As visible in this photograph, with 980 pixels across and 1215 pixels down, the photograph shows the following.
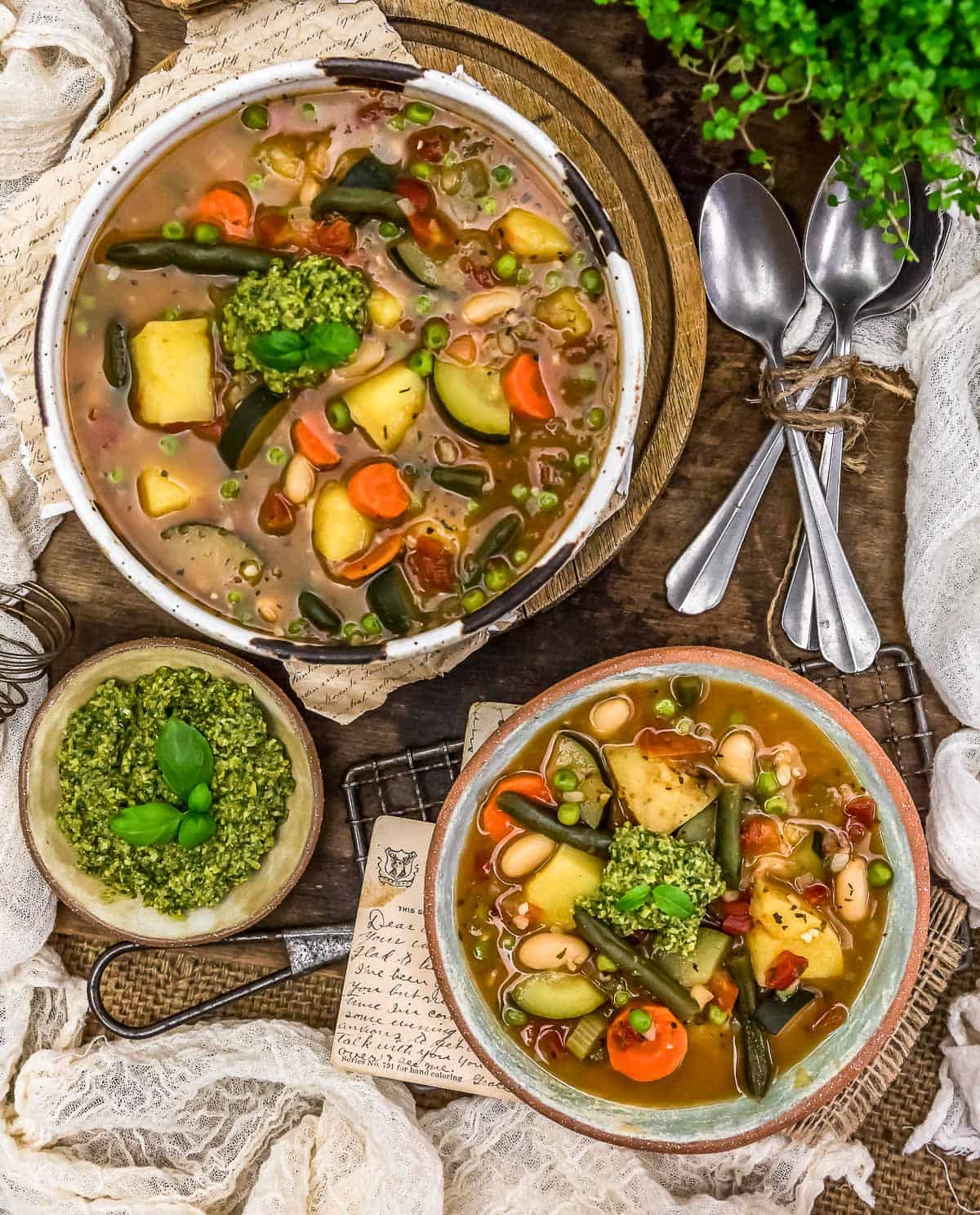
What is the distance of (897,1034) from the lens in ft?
10.8

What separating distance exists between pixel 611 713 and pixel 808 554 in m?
0.75

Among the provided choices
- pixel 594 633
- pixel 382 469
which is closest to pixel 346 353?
pixel 382 469

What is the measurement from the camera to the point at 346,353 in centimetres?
263

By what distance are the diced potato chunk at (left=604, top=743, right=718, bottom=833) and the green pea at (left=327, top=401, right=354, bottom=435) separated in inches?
44.7

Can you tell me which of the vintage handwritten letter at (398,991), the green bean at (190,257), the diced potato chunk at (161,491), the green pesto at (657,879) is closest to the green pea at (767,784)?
the green pesto at (657,879)

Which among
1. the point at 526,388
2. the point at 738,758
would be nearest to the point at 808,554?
the point at 738,758

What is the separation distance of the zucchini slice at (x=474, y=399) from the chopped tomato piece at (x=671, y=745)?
3.09 ft

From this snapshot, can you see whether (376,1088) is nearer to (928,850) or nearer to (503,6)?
(928,850)

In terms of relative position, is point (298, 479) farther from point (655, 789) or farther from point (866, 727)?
point (866, 727)

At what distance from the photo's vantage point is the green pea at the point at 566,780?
3.04 metres

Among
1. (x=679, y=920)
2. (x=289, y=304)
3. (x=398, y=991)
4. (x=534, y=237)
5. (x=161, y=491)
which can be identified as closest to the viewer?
(x=289, y=304)

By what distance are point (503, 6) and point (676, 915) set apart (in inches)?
99.5

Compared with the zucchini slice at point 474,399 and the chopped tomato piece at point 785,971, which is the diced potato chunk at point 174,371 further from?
the chopped tomato piece at point 785,971

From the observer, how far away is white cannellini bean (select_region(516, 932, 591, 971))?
307cm
